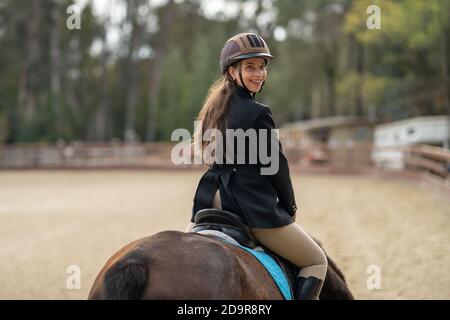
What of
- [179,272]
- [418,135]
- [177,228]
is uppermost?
[179,272]

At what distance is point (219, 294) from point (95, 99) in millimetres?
44277

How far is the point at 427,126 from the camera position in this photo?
23094 millimetres

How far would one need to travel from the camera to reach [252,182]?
252 centimetres

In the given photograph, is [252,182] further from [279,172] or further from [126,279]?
[126,279]

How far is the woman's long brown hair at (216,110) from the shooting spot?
8.54 ft

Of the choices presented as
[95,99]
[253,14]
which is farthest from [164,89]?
[253,14]

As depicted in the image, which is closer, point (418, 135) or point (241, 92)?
point (241, 92)

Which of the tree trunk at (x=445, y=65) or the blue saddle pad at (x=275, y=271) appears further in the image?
the tree trunk at (x=445, y=65)

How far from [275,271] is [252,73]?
0.95 m

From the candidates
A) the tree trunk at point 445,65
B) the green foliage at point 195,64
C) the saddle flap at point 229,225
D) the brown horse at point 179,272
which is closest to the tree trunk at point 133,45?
the green foliage at point 195,64

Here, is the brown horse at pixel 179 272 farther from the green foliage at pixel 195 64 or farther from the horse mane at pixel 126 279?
the green foliage at pixel 195 64

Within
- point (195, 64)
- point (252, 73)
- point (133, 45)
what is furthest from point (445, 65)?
point (195, 64)

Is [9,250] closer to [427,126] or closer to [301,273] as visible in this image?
[301,273]

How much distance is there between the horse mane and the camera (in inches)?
76.4
